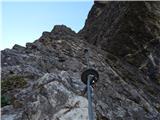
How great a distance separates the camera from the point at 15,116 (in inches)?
750

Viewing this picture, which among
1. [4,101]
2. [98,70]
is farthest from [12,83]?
[98,70]

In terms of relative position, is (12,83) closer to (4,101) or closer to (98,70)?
(4,101)

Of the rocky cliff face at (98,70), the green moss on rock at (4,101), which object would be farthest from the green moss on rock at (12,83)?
the green moss on rock at (4,101)

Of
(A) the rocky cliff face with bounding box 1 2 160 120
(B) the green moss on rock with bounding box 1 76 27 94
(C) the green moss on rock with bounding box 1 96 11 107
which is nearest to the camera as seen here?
(A) the rocky cliff face with bounding box 1 2 160 120

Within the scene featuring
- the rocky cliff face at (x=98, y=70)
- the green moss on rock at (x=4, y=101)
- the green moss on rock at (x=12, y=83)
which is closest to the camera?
the rocky cliff face at (x=98, y=70)

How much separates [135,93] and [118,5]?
15.3m

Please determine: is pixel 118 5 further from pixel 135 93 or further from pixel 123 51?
pixel 135 93

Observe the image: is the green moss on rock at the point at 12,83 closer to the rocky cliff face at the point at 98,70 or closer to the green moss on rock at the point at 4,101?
the rocky cliff face at the point at 98,70

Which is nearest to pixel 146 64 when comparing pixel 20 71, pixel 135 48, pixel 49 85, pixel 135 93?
pixel 135 48

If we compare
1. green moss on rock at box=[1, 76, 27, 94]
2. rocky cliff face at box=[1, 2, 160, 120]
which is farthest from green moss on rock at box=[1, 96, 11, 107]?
green moss on rock at box=[1, 76, 27, 94]

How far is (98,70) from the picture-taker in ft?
88.6

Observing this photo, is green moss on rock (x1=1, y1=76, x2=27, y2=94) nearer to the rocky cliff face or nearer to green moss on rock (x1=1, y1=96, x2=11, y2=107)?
the rocky cliff face

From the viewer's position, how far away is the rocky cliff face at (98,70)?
18.7m

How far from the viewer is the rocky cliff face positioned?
18.7 metres
